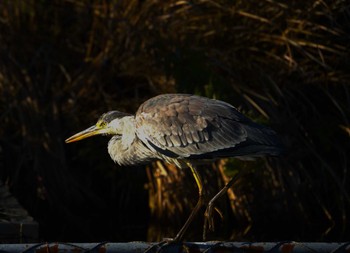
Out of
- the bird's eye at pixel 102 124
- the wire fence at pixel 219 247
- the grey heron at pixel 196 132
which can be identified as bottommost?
the wire fence at pixel 219 247

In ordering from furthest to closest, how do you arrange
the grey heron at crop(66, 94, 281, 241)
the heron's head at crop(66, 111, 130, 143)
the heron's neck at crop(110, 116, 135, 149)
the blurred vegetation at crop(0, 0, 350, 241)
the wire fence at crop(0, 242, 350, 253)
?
the blurred vegetation at crop(0, 0, 350, 241)
the heron's head at crop(66, 111, 130, 143)
the heron's neck at crop(110, 116, 135, 149)
the grey heron at crop(66, 94, 281, 241)
the wire fence at crop(0, 242, 350, 253)

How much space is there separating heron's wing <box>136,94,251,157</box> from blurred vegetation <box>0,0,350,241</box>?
2.26 meters

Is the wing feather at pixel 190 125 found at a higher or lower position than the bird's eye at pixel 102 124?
lower

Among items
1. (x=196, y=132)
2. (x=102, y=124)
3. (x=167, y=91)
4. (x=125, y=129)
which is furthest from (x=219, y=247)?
(x=167, y=91)

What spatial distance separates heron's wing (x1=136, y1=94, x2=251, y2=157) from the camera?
5.45m

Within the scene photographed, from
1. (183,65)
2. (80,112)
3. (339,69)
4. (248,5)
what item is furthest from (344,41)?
(80,112)

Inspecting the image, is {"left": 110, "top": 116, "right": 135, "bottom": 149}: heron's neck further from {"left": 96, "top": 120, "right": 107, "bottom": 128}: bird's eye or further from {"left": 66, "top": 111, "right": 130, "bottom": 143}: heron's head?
{"left": 96, "top": 120, "right": 107, "bottom": 128}: bird's eye

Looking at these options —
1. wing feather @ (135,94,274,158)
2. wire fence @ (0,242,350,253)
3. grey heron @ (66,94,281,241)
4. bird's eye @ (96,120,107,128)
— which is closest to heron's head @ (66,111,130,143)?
A: bird's eye @ (96,120,107,128)

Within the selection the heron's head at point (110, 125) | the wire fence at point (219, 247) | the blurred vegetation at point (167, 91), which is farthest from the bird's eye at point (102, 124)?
the wire fence at point (219, 247)

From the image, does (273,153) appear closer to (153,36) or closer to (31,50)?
(153,36)

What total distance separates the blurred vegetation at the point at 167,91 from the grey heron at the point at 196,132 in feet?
7.27

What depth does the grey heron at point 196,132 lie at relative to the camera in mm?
5328

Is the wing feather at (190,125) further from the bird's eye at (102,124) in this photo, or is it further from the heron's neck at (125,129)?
the bird's eye at (102,124)

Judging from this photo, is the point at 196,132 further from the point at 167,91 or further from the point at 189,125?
the point at 167,91
